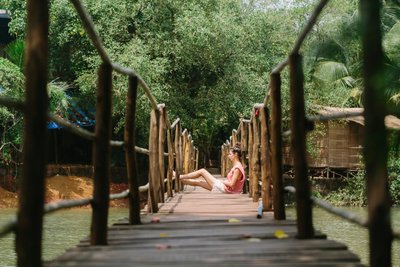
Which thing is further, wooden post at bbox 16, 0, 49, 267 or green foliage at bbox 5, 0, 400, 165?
green foliage at bbox 5, 0, 400, 165

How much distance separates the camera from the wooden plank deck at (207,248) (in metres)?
2.71

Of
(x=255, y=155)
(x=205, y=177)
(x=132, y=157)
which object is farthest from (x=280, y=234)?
(x=205, y=177)

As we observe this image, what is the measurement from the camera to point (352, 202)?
2392cm

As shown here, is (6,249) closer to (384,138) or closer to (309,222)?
(309,222)

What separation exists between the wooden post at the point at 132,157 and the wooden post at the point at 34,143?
5.72 ft

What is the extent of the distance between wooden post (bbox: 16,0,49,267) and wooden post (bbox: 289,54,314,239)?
138 cm

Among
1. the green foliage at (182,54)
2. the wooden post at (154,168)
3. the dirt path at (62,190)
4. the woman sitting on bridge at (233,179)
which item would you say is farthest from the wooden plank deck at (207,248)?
the dirt path at (62,190)

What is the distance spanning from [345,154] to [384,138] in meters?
22.9

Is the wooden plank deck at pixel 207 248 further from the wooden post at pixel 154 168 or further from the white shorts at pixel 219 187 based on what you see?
the white shorts at pixel 219 187

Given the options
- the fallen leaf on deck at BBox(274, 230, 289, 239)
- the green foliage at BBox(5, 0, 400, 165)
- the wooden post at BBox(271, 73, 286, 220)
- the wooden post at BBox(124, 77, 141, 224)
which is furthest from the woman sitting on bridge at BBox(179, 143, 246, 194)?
the green foliage at BBox(5, 0, 400, 165)

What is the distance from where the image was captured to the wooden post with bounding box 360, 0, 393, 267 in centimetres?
239

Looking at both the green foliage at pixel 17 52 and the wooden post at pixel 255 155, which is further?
the green foliage at pixel 17 52

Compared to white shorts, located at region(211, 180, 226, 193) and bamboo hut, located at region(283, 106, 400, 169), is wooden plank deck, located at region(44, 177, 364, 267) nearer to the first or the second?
white shorts, located at region(211, 180, 226, 193)

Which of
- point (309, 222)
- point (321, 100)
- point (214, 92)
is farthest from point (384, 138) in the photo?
point (321, 100)
